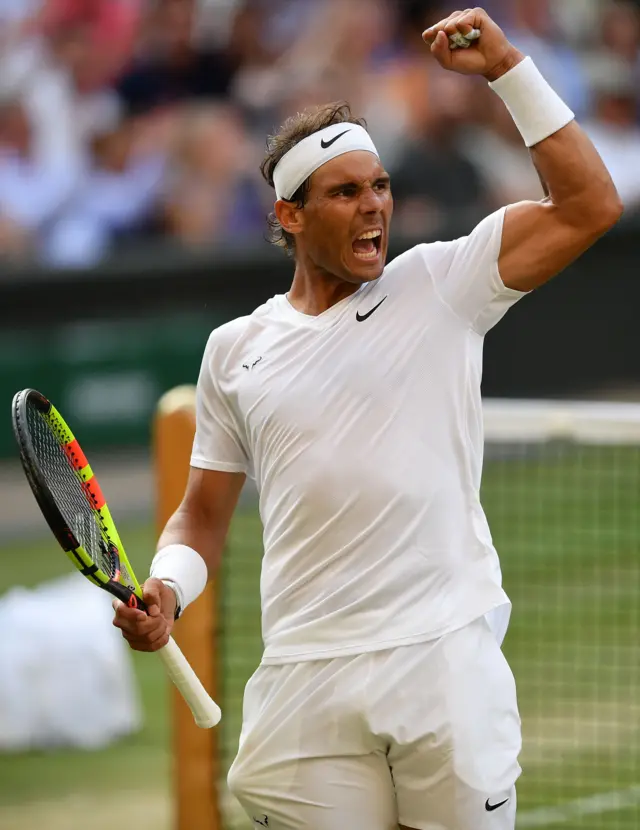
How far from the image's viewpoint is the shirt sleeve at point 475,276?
3.73 meters

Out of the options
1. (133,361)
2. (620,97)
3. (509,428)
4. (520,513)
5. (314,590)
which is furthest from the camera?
(620,97)

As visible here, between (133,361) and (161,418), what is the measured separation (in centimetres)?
628

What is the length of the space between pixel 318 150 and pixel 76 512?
3.42ft

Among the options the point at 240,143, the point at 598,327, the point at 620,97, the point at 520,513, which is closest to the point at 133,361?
the point at 240,143

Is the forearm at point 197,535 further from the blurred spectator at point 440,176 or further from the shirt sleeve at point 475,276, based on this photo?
the blurred spectator at point 440,176

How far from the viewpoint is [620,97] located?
15.8m

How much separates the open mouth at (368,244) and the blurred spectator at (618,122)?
11.2 meters

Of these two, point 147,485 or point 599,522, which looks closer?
point 599,522

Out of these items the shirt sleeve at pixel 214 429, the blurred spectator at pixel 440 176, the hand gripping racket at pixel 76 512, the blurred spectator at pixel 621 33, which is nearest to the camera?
the hand gripping racket at pixel 76 512

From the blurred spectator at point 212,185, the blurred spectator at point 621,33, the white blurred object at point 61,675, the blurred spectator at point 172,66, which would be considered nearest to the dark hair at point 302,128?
the white blurred object at point 61,675

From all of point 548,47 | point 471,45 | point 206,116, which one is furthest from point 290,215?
point 548,47

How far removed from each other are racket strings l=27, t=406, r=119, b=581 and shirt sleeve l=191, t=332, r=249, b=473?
35 centimetres

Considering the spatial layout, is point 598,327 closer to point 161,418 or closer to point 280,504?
point 161,418

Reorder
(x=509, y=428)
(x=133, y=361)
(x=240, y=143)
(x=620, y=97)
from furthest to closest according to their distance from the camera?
(x=620, y=97)
(x=240, y=143)
(x=133, y=361)
(x=509, y=428)
